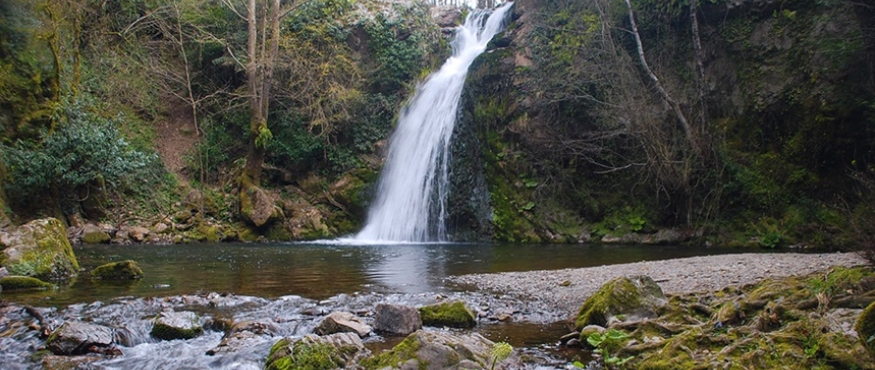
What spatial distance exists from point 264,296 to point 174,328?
1873 mm

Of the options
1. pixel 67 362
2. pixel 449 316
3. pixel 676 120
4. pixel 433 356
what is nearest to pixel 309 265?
pixel 449 316

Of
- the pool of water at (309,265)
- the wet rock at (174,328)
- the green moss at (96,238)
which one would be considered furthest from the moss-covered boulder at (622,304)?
the green moss at (96,238)

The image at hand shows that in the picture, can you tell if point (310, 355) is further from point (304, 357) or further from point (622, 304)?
point (622, 304)

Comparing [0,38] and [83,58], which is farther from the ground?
[83,58]

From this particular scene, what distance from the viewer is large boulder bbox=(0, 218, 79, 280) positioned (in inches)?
284

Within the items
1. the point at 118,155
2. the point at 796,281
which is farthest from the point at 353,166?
the point at 796,281

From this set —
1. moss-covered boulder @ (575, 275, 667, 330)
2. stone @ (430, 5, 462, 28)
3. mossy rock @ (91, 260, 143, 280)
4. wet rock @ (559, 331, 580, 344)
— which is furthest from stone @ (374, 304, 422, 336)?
stone @ (430, 5, 462, 28)

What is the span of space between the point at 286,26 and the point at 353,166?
6650mm

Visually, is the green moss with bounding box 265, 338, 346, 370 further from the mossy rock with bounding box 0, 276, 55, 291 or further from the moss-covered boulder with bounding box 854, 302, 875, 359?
the mossy rock with bounding box 0, 276, 55, 291

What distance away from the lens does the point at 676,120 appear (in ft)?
47.9

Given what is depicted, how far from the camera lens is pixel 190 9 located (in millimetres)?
20906

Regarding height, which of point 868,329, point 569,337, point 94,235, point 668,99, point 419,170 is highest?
point 668,99

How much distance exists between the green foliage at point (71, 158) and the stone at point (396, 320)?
12.2 meters

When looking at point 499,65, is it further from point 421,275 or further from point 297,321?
point 297,321
